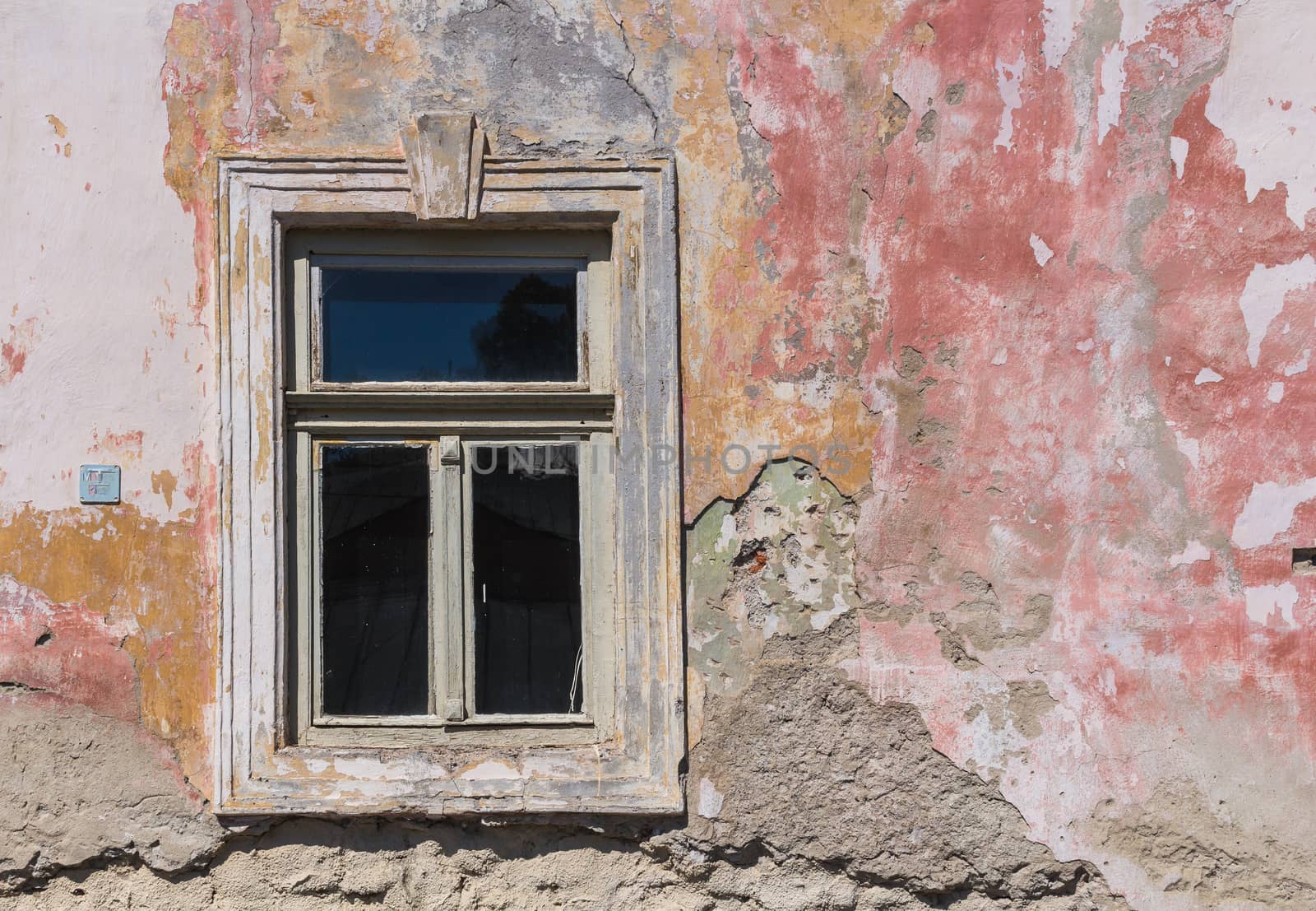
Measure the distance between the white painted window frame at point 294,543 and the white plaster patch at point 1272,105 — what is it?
1417mm

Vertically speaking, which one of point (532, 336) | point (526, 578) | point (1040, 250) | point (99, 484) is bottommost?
point (526, 578)

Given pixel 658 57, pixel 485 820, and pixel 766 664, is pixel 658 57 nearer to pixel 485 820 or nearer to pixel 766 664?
pixel 766 664

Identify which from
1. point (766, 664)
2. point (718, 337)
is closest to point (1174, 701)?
point (766, 664)

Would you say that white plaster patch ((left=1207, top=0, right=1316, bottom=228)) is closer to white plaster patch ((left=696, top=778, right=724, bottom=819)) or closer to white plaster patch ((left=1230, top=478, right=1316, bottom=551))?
white plaster patch ((left=1230, top=478, right=1316, bottom=551))

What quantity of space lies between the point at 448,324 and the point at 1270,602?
7.12 ft

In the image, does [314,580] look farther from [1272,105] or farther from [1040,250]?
[1272,105]

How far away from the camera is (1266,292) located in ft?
8.64

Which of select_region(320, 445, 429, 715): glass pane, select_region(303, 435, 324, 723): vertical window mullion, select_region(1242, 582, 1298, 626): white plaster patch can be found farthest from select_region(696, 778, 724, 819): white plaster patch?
select_region(1242, 582, 1298, 626): white plaster patch

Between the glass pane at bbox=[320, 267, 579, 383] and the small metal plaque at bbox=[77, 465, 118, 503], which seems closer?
the small metal plaque at bbox=[77, 465, 118, 503]

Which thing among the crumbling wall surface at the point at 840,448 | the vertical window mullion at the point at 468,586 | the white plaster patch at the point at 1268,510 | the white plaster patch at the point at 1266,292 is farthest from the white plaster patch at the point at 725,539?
the white plaster patch at the point at 1266,292

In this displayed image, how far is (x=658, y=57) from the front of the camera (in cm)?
268

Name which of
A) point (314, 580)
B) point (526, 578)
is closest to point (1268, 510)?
point (526, 578)

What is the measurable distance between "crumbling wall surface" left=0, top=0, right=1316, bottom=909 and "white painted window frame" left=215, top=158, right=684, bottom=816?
0.22ft

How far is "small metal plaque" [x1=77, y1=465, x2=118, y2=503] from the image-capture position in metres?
2.60
